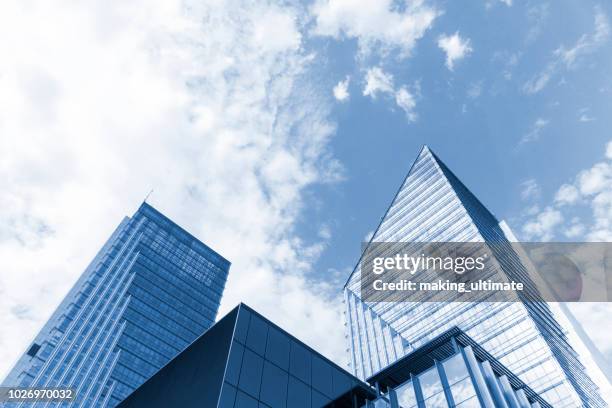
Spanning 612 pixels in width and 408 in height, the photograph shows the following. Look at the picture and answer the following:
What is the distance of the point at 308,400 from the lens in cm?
1934

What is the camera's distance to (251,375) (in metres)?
17.9

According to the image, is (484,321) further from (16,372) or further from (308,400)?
(16,372)

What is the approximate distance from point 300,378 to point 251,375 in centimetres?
315

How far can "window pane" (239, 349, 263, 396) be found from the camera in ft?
56.6

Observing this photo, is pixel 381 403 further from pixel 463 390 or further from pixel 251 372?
pixel 251 372

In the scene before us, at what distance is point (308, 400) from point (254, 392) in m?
3.29

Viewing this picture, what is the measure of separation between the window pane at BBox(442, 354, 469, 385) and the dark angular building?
5 cm

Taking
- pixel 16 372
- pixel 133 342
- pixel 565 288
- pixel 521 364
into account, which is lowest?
pixel 521 364

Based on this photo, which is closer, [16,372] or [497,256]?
[497,256]

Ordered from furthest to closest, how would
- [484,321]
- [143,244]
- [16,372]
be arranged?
[143,244] < [16,372] < [484,321]

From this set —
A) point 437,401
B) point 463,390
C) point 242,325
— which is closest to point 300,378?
point 242,325

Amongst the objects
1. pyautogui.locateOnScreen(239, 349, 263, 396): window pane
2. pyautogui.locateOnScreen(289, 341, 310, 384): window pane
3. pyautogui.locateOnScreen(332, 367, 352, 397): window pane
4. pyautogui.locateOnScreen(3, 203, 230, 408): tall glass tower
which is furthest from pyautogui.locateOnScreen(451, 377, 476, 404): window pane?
pyautogui.locateOnScreen(3, 203, 230, 408): tall glass tower

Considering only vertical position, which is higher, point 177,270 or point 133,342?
point 177,270

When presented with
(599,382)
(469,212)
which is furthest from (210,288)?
(599,382)
